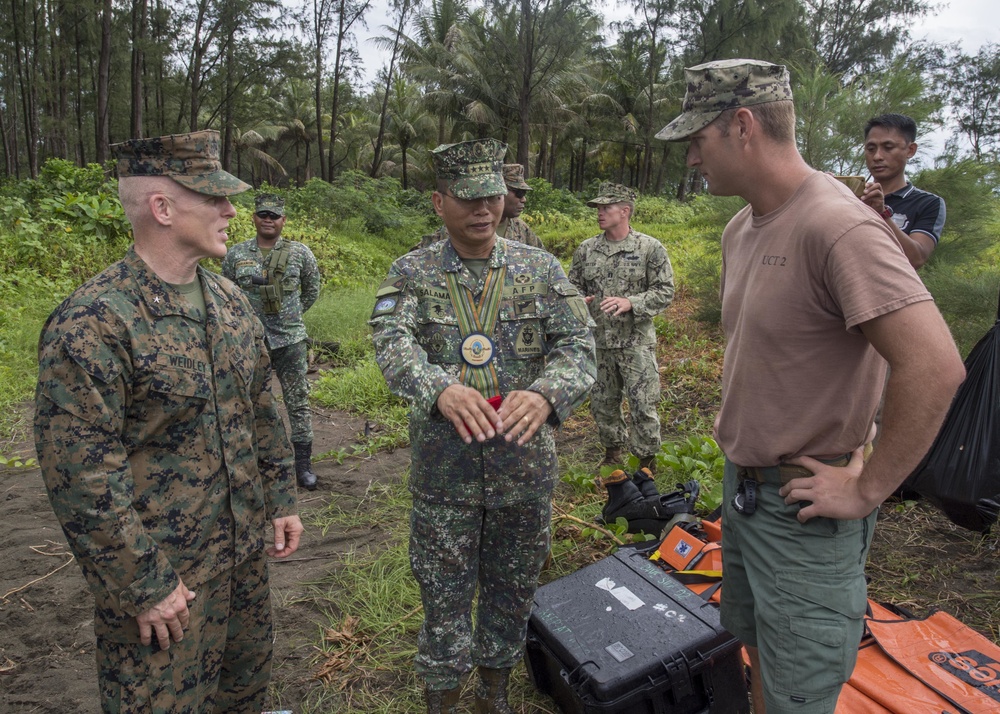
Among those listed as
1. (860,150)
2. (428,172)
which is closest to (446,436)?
(860,150)

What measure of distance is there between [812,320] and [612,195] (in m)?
3.47

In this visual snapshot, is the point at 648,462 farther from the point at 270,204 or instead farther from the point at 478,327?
the point at 270,204

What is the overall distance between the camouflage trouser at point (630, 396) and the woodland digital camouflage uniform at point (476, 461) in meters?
2.46

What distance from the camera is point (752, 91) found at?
1.61 metres

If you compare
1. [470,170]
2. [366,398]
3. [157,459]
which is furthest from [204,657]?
[366,398]

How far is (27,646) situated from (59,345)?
7.97 feet

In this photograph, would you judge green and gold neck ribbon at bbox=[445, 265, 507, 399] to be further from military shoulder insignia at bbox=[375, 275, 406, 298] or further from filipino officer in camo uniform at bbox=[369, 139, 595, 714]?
military shoulder insignia at bbox=[375, 275, 406, 298]

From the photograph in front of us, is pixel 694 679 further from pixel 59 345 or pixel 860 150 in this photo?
pixel 860 150

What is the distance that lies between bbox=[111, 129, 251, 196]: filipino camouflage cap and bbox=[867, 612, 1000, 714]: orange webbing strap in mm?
2866

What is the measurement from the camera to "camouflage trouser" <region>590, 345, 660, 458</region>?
15.4 feet

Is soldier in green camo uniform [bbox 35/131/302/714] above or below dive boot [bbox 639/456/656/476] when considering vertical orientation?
above

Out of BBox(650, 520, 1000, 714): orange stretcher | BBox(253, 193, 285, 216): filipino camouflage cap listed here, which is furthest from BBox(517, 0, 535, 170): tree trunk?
BBox(650, 520, 1000, 714): orange stretcher

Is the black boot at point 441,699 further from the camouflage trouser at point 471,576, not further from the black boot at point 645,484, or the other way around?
the black boot at point 645,484

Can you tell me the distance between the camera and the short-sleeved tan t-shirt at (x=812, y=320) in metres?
1.41
